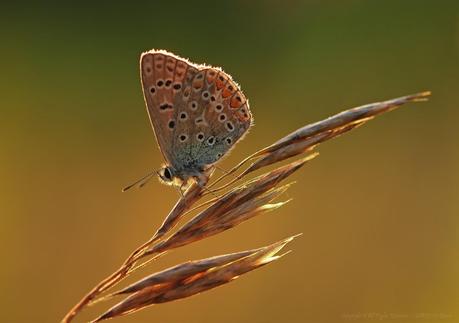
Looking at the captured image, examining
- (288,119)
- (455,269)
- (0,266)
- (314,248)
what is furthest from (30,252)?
(455,269)

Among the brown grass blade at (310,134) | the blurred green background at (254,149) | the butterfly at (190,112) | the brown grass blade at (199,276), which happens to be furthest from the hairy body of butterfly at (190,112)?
the blurred green background at (254,149)

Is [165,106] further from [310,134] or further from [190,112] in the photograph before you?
[310,134]

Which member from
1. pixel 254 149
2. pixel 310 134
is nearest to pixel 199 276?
pixel 310 134

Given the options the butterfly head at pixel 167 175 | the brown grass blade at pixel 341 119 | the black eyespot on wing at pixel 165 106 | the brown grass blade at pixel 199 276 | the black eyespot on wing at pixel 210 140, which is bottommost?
the brown grass blade at pixel 199 276

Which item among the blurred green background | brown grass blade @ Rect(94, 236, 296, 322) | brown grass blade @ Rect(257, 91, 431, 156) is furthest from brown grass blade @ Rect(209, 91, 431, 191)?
the blurred green background

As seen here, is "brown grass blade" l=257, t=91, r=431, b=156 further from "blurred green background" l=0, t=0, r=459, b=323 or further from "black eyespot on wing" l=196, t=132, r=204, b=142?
"blurred green background" l=0, t=0, r=459, b=323

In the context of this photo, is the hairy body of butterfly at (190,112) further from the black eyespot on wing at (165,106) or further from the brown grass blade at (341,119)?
the brown grass blade at (341,119)
